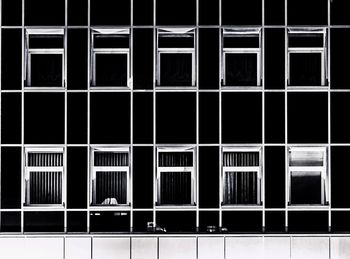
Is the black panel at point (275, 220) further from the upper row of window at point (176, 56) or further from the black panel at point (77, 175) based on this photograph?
the black panel at point (77, 175)

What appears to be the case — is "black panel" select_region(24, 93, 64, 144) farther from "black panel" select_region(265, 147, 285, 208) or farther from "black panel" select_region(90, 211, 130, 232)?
"black panel" select_region(265, 147, 285, 208)

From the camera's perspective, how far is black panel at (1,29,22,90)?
12.0 metres

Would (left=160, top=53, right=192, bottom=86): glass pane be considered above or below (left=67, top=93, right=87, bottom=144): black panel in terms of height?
above

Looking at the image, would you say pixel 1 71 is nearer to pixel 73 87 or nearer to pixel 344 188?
pixel 73 87

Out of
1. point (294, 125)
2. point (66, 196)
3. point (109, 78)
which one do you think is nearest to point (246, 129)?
point (294, 125)

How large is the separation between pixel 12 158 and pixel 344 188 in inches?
291

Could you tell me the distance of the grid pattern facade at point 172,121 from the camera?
12.0 metres

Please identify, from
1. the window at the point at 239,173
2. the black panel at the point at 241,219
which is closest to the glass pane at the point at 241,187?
the window at the point at 239,173

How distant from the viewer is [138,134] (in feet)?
39.4

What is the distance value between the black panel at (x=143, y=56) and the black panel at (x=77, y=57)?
3.64 ft
